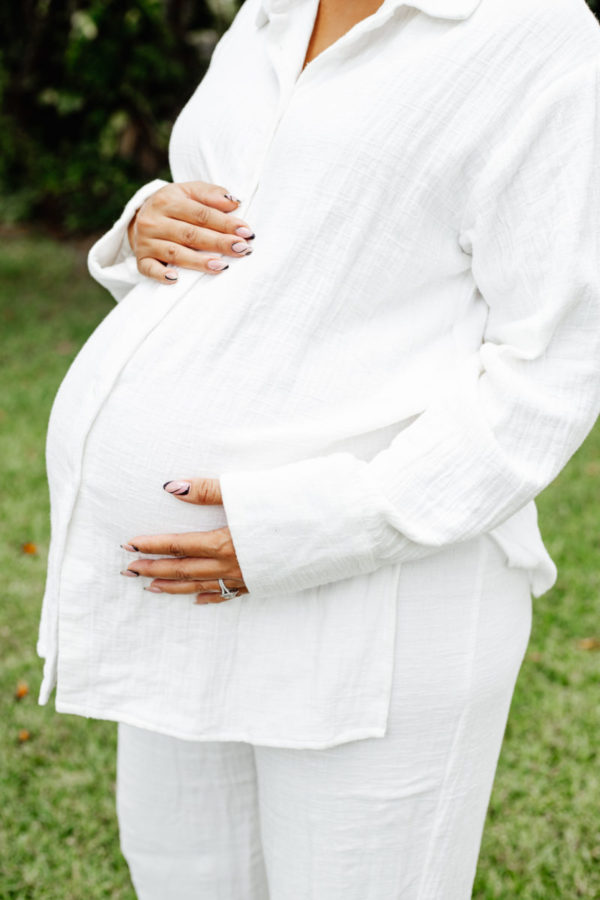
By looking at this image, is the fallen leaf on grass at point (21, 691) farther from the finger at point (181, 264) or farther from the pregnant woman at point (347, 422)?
the finger at point (181, 264)

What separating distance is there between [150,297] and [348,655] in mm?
583

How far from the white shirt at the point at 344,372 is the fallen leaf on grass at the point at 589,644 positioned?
2.31 m

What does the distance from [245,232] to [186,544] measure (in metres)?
0.43

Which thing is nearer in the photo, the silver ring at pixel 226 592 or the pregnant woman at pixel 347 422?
the pregnant woman at pixel 347 422

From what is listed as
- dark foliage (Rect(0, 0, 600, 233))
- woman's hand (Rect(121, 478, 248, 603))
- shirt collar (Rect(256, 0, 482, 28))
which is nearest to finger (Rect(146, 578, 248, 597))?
woman's hand (Rect(121, 478, 248, 603))

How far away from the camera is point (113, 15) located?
26.7 ft

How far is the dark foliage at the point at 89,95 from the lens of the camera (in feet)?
27.2


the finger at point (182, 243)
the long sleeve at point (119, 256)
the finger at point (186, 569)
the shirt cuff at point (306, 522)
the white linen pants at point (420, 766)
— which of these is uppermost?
the finger at point (182, 243)

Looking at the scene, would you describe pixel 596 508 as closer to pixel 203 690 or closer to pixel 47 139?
pixel 203 690

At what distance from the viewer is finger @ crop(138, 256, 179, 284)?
4.39 ft

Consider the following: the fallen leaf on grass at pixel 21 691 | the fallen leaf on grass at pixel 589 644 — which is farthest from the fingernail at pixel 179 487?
the fallen leaf on grass at pixel 589 644

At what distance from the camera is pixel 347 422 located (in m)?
1.22

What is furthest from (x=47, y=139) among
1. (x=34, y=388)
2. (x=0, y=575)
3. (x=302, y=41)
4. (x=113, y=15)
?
(x=302, y=41)

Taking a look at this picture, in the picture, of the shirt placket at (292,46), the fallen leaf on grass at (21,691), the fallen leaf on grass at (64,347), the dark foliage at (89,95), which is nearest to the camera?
the shirt placket at (292,46)
